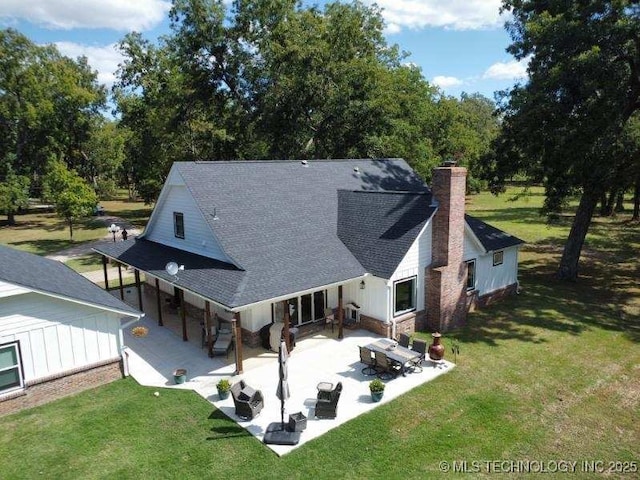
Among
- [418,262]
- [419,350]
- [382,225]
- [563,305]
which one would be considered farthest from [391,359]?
[563,305]

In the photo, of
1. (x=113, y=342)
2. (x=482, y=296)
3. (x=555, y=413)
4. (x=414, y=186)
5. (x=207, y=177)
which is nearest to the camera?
(x=555, y=413)

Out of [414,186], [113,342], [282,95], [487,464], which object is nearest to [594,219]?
[414,186]

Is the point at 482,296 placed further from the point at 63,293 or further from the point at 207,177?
the point at 63,293

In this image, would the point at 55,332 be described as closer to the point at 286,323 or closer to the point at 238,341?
the point at 238,341

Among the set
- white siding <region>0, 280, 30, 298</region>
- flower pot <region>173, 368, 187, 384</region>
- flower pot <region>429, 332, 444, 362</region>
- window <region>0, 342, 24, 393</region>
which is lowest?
flower pot <region>173, 368, 187, 384</region>

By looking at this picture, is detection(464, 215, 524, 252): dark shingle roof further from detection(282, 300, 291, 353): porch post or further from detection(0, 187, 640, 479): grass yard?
detection(282, 300, 291, 353): porch post

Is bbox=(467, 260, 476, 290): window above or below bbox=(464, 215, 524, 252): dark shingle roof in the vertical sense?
below

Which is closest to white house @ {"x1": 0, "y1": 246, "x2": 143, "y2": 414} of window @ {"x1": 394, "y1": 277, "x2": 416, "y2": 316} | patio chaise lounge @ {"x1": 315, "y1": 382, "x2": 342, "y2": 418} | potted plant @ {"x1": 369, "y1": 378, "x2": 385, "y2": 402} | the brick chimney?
patio chaise lounge @ {"x1": 315, "y1": 382, "x2": 342, "y2": 418}
